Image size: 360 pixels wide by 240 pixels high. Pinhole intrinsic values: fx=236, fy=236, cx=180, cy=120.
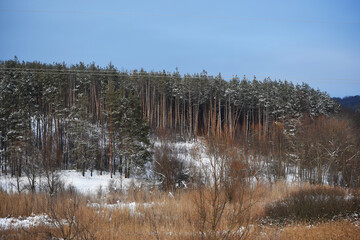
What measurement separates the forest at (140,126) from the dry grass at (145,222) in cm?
721

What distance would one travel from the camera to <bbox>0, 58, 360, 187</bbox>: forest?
2509cm

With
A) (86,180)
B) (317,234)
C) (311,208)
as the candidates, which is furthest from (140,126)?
(317,234)

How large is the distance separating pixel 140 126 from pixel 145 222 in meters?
22.0

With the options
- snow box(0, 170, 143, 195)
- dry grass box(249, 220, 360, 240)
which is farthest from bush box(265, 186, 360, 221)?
snow box(0, 170, 143, 195)

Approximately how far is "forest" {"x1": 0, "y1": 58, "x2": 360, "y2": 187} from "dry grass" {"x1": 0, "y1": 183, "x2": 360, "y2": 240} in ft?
23.7

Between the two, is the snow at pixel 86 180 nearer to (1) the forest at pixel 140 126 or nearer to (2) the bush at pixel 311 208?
(1) the forest at pixel 140 126

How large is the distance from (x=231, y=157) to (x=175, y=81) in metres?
43.5

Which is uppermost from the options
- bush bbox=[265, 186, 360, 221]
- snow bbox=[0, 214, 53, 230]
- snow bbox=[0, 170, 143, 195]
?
snow bbox=[0, 214, 53, 230]

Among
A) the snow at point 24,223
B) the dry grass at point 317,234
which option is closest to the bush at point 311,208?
the dry grass at point 317,234

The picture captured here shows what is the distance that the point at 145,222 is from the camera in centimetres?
849

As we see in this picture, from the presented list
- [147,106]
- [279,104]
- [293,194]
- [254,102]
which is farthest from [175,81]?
[293,194]

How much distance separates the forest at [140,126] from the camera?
25094 millimetres

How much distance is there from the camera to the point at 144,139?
29094 millimetres

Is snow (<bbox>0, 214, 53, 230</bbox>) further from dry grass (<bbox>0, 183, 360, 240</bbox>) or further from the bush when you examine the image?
the bush
